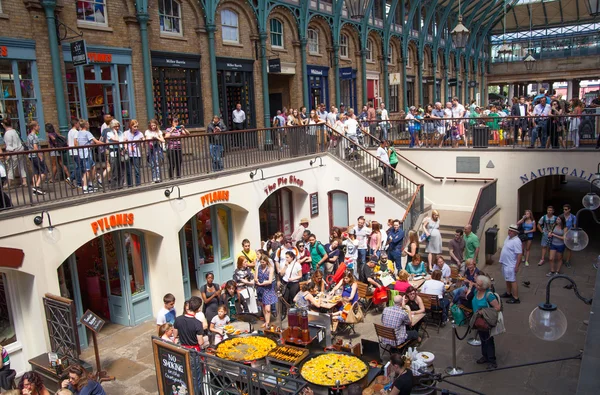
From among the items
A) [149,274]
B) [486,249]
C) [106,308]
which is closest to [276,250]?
[149,274]

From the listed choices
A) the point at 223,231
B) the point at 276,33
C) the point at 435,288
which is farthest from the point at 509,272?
the point at 276,33

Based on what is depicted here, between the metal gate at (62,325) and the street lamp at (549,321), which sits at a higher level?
the street lamp at (549,321)

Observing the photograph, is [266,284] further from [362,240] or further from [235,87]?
[235,87]

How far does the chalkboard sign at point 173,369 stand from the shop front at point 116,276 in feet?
16.4

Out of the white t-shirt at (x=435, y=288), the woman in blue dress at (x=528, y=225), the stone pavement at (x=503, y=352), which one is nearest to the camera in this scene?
the stone pavement at (x=503, y=352)

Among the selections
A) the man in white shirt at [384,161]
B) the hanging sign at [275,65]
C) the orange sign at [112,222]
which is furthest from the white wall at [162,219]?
the hanging sign at [275,65]

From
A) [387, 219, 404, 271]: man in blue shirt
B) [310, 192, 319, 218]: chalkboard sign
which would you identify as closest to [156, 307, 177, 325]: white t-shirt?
[387, 219, 404, 271]: man in blue shirt

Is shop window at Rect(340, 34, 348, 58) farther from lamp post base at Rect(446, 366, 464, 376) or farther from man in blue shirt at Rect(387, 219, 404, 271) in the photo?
lamp post base at Rect(446, 366, 464, 376)

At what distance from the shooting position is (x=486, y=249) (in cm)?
1630

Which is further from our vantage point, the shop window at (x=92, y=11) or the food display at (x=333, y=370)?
the shop window at (x=92, y=11)

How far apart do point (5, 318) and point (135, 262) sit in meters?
3.09

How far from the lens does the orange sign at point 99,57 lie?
14496 millimetres

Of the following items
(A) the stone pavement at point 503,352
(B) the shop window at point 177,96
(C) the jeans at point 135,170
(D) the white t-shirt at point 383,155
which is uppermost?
(B) the shop window at point 177,96

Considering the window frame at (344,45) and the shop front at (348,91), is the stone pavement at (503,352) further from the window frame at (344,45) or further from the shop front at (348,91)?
the window frame at (344,45)
